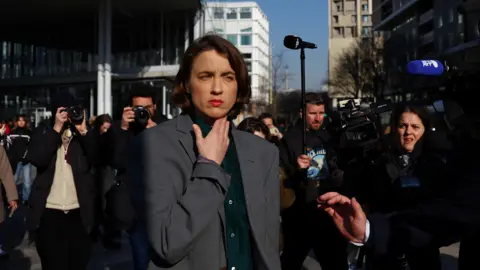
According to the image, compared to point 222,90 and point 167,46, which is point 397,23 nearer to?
point 167,46

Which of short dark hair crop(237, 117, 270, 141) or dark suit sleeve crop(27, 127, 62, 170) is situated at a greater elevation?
short dark hair crop(237, 117, 270, 141)

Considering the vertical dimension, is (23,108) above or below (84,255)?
above

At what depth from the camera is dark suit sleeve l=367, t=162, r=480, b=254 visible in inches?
85.2

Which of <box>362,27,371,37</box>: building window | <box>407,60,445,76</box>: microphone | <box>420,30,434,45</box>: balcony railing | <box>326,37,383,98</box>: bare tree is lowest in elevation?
<box>407,60,445,76</box>: microphone

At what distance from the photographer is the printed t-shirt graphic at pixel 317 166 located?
17.1 feet

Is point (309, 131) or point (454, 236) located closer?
point (454, 236)

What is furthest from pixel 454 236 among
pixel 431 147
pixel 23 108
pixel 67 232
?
pixel 23 108

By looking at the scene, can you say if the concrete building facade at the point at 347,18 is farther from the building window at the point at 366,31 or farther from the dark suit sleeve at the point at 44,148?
the dark suit sleeve at the point at 44,148

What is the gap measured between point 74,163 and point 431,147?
9.71 feet

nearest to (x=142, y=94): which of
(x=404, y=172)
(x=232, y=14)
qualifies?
(x=404, y=172)

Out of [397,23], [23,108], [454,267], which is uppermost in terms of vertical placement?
[397,23]

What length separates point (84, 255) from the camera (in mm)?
4812

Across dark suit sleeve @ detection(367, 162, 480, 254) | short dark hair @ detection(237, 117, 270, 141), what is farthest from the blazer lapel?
short dark hair @ detection(237, 117, 270, 141)

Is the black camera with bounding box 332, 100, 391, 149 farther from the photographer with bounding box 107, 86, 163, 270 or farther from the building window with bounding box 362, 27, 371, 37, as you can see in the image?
the building window with bounding box 362, 27, 371, 37
